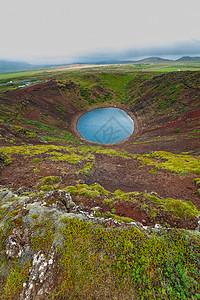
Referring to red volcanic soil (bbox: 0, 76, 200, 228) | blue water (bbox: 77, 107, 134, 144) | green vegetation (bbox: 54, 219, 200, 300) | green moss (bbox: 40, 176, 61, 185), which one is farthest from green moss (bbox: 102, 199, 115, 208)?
blue water (bbox: 77, 107, 134, 144)

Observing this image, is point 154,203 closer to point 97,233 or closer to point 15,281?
point 97,233

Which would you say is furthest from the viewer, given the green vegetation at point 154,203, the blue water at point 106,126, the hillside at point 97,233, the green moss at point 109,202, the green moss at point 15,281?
the blue water at point 106,126

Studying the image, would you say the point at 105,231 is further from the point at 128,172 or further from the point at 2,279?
the point at 128,172

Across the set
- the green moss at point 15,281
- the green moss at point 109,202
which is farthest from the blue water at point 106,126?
the green moss at point 15,281

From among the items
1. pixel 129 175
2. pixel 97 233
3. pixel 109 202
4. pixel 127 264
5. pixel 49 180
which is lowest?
pixel 129 175

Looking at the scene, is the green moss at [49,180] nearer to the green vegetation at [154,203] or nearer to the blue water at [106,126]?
the green vegetation at [154,203]

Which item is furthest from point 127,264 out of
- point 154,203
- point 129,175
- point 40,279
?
point 129,175

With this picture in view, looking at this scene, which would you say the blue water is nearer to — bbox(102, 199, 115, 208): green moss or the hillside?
the hillside

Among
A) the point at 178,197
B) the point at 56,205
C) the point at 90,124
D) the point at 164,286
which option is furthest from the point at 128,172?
the point at 90,124
